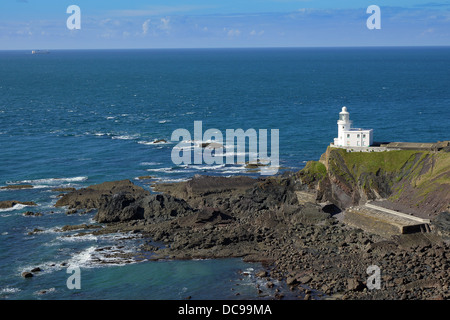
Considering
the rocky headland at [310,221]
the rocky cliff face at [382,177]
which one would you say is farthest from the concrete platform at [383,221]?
the rocky cliff face at [382,177]

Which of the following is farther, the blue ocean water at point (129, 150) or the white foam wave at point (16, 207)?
the white foam wave at point (16, 207)

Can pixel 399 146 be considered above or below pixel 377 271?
above

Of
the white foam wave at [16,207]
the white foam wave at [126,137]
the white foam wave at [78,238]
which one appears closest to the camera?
the white foam wave at [78,238]

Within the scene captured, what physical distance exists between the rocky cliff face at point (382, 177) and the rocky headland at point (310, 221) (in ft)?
0.42

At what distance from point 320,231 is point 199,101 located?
12287cm

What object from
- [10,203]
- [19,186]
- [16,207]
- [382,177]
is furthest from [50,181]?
[382,177]

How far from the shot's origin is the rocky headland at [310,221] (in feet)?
181

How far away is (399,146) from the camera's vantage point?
80.1 metres

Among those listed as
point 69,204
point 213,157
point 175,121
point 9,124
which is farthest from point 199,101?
point 69,204

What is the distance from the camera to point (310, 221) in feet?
230

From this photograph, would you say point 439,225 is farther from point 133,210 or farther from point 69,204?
point 69,204

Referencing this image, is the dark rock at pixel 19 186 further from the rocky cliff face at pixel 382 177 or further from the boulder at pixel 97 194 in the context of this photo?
the rocky cliff face at pixel 382 177

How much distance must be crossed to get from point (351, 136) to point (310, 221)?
55.3 feet
